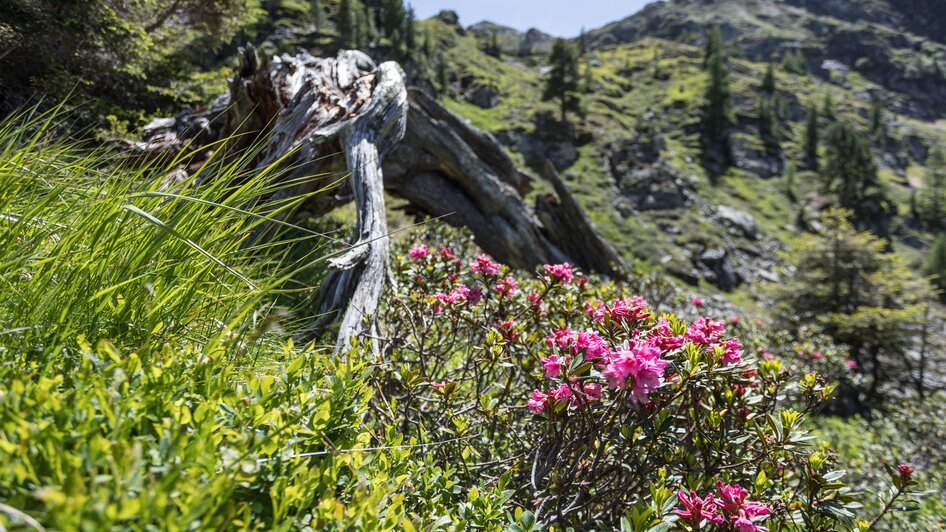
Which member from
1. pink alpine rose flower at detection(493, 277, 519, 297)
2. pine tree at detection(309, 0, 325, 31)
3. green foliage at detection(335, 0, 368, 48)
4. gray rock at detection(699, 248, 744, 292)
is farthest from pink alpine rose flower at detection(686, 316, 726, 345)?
pine tree at detection(309, 0, 325, 31)

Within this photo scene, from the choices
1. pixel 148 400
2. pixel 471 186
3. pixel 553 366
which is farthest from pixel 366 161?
pixel 471 186

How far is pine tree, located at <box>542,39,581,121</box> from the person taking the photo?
170 feet

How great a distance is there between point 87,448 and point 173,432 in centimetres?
18

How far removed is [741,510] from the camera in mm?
1794

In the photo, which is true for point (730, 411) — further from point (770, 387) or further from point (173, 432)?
point (173, 432)

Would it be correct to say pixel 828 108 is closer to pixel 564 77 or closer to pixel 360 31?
pixel 564 77

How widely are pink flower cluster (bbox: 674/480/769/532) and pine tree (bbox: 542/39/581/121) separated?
53486 millimetres

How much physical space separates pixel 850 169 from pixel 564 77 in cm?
4212

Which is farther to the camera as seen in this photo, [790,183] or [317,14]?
[317,14]

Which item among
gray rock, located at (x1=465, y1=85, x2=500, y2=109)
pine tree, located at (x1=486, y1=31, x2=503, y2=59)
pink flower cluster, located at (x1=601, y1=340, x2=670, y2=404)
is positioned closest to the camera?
pink flower cluster, located at (x1=601, y1=340, x2=670, y2=404)

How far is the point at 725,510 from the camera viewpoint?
6.06ft

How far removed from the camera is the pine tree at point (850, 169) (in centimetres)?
6025

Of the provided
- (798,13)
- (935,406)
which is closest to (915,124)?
(798,13)

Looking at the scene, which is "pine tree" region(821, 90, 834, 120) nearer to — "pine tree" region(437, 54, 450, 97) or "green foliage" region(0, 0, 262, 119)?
"pine tree" region(437, 54, 450, 97)
